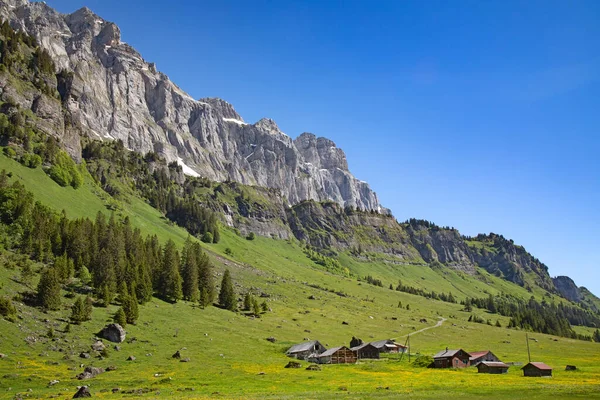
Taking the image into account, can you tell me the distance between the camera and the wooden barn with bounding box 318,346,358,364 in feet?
314

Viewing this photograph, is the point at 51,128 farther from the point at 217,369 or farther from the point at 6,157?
the point at 217,369

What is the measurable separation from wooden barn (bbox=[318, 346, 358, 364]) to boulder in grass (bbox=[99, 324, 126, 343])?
42304 mm

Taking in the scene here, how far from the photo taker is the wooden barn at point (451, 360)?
95431 millimetres

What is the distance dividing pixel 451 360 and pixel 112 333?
7114 centimetres

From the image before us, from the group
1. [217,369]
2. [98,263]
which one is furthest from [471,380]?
[98,263]

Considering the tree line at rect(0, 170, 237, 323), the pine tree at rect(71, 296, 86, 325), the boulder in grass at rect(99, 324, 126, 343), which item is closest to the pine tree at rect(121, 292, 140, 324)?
the tree line at rect(0, 170, 237, 323)

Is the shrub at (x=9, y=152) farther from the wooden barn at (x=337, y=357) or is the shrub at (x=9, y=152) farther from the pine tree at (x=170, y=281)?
the wooden barn at (x=337, y=357)

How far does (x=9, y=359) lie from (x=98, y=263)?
1875 inches

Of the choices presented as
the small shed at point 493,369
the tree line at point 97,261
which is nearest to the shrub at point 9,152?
the tree line at point 97,261

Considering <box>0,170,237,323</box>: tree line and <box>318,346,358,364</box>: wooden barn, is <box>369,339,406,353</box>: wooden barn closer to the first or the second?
<box>318,346,358,364</box>: wooden barn

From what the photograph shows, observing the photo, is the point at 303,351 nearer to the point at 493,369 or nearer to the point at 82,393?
the point at 493,369

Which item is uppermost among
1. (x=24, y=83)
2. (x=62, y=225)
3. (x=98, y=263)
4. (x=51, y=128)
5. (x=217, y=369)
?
(x=24, y=83)

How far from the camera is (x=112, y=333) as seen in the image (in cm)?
8062

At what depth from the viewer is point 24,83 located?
19675 centimetres
